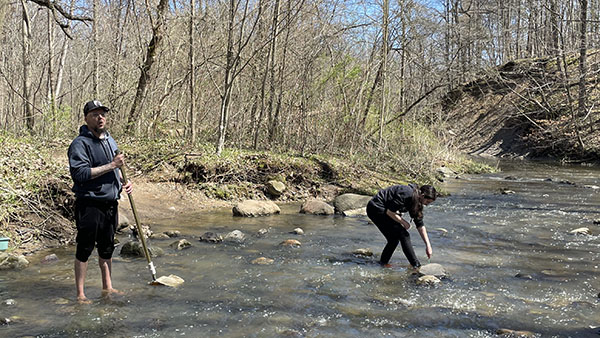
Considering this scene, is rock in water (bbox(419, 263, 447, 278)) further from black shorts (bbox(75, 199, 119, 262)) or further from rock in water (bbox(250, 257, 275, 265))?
black shorts (bbox(75, 199, 119, 262))

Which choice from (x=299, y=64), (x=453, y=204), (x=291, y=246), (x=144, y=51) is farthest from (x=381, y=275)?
(x=144, y=51)

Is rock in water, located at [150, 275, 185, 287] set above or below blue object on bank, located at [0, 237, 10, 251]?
below

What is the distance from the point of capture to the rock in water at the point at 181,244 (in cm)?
744

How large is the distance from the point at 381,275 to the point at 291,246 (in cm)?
191

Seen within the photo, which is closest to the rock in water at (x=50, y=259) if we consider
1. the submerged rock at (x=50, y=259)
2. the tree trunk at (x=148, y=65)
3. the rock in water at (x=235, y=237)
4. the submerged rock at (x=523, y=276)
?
the submerged rock at (x=50, y=259)

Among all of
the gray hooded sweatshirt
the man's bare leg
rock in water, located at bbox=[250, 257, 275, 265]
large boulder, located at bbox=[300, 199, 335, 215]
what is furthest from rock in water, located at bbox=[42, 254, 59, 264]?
large boulder, located at bbox=[300, 199, 335, 215]

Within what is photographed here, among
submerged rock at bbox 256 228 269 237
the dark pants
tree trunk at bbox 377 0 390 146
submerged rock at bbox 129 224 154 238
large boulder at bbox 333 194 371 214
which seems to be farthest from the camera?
tree trunk at bbox 377 0 390 146

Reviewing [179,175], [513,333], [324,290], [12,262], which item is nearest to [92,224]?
[12,262]

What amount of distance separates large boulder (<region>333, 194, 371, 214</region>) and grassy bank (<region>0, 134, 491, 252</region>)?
3.82 feet

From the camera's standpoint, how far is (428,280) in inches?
239

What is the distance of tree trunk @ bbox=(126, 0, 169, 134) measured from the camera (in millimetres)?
13680

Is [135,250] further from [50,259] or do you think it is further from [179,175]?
[179,175]

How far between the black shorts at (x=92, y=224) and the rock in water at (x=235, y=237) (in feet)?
10.7

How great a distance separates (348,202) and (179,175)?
409cm
